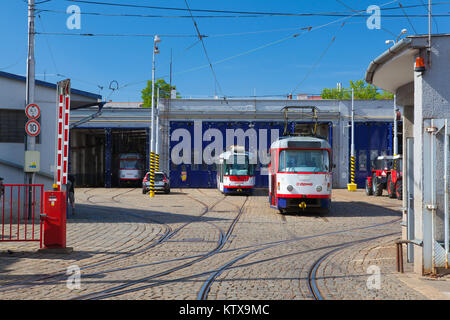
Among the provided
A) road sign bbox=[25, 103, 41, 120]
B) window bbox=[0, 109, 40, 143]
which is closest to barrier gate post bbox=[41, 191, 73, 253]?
road sign bbox=[25, 103, 41, 120]

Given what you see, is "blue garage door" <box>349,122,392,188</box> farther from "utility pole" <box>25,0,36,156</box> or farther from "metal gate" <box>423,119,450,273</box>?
"metal gate" <box>423,119,450,273</box>

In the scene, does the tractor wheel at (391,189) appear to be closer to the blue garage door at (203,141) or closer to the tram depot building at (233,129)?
the tram depot building at (233,129)

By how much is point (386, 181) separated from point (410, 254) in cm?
2129

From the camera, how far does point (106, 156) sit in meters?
40.9

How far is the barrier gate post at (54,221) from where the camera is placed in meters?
9.16

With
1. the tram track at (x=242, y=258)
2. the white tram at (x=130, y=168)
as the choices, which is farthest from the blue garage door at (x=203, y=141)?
the tram track at (x=242, y=258)

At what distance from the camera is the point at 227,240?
36.5 feet

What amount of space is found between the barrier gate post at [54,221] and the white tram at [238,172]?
66.1 ft

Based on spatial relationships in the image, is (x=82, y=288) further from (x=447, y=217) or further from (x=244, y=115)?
(x=244, y=115)

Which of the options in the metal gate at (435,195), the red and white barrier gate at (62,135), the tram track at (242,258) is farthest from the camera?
the red and white barrier gate at (62,135)

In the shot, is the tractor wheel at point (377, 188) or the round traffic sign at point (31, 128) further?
the tractor wheel at point (377, 188)

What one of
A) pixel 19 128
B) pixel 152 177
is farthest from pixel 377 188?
pixel 19 128

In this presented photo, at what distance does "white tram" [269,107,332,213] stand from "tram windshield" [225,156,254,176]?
11.8 meters

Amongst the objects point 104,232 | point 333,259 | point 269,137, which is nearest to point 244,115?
point 269,137
